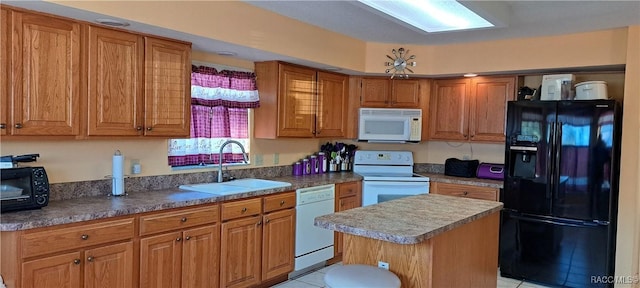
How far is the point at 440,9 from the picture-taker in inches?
106

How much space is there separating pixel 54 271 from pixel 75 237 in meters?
0.19

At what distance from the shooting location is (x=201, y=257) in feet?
10.2

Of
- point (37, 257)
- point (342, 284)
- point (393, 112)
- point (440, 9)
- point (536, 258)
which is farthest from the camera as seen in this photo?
point (393, 112)

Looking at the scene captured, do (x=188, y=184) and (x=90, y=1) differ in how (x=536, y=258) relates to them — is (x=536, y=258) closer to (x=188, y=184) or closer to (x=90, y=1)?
(x=188, y=184)

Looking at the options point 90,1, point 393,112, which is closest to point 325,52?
point 393,112

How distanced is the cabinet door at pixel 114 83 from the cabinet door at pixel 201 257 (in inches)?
31.4

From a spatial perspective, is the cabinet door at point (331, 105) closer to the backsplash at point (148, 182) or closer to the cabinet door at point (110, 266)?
the backsplash at point (148, 182)

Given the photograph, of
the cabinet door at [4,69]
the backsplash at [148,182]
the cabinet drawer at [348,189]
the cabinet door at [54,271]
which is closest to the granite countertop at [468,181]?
the cabinet drawer at [348,189]

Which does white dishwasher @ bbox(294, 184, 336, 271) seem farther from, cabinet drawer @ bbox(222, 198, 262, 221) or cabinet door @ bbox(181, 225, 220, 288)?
cabinet door @ bbox(181, 225, 220, 288)

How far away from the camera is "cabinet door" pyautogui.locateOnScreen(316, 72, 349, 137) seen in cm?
460

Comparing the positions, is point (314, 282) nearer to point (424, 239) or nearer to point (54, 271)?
point (424, 239)

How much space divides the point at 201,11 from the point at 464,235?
88.1 inches

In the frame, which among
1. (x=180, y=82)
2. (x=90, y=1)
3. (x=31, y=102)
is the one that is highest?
(x=90, y=1)

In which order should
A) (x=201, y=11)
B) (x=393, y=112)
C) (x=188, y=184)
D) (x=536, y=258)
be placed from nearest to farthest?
(x=201, y=11) < (x=188, y=184) < (x=536, y=258) < (x=393, y=112)
